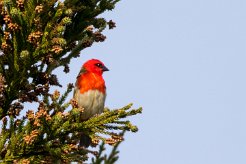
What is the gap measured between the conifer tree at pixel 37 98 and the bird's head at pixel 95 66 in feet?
11.3

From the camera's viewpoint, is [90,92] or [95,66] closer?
[90,92]

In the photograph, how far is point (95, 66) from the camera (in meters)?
8.98

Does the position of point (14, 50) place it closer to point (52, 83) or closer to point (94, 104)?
point (52, 83)

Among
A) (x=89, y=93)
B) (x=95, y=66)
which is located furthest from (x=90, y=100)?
(x=95, y=66)

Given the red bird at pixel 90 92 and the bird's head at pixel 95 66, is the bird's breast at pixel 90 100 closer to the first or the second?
the red bird at pixel 90 92

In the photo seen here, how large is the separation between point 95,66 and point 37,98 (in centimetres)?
384

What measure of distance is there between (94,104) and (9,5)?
352cm

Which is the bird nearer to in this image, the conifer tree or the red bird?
the red bird

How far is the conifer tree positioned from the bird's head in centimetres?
344

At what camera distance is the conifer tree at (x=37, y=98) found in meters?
4.90

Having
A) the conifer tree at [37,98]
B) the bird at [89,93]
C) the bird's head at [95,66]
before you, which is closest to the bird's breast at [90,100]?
the bird at [89,93]

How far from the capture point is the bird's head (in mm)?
8844

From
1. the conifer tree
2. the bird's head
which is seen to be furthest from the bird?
the conifer tree

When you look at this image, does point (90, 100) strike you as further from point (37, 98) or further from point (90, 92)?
point (37, 98)
